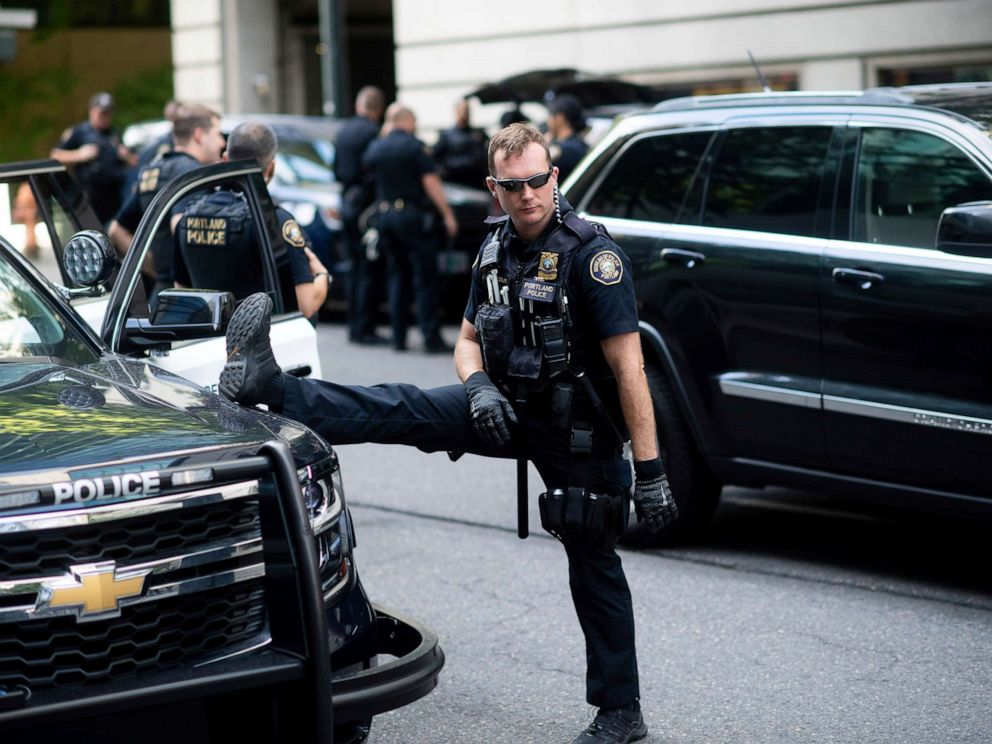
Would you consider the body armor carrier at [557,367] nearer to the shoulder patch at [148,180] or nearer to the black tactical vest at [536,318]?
the black tactical vest at [536,318]

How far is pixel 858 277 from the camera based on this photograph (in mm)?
5730

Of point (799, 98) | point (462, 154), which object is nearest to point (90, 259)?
point (799, 98)

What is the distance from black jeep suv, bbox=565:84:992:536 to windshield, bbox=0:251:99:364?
8.94 feet

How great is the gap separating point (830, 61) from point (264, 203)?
10.4m

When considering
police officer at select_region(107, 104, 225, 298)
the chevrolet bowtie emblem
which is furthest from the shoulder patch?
the chevrolet bowtie emblem

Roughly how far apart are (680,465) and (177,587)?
347 cm

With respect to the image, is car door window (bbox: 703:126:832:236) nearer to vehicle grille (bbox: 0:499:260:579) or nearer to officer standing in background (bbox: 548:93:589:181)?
vehicle grille (bbox: 0:499:260:579)

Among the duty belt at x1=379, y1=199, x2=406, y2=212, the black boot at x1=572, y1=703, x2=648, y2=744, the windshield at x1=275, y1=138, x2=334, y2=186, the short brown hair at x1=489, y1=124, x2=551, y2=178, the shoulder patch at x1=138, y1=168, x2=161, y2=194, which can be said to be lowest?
the black boot at x1=572, y1=703, x2=648, y2=744

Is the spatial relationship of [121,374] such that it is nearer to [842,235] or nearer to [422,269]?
[842,235]

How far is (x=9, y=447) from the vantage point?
3.26 metres

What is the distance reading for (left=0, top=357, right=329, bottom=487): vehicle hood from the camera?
321 cm

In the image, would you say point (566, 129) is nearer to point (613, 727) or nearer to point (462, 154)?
point (462, 154)

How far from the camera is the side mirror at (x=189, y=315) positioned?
447cm

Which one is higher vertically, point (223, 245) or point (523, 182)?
point (523, 182)
